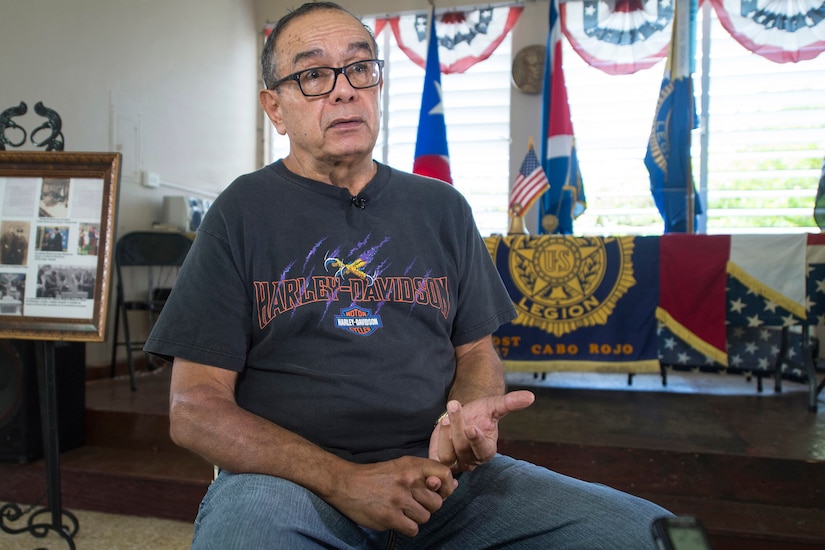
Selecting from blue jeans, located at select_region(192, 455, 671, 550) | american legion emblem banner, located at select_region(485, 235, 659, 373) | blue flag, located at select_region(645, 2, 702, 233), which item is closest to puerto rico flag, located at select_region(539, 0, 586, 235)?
blue flag, located at select_region(645, 2, 702, 233)

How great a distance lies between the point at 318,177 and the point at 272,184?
0.09 meters

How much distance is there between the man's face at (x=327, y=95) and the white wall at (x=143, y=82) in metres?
2.38

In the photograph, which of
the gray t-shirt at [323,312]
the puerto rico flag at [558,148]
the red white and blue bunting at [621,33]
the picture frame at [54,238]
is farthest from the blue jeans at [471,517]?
the red white and blue bunting at [621,33]

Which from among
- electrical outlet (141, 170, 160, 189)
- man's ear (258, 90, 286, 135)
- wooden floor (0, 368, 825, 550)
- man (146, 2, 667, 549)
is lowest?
wooden floor (0, 368, 825, 550)

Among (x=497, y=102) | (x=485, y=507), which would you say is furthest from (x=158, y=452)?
(x=497, y=102)

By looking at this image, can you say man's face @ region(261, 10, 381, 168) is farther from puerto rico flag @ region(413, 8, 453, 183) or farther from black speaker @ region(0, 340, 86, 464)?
puerto rico flag @ region(413, 8, 453, 183)

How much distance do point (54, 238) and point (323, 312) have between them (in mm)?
1141

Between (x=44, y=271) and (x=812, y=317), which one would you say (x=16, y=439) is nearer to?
(x=44, y=271)

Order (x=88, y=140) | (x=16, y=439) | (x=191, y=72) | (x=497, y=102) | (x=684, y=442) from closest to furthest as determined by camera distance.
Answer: (x=684, y=442), (x=16, y=439), (x=88, y=140), (x=191, y=72), (x=497, y=102)

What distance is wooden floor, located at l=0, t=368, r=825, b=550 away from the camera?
6.02 feet

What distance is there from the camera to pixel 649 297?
2680 millimetres

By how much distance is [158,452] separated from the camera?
7.66ft

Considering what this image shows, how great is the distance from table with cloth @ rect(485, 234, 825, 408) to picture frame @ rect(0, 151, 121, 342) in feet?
5.57

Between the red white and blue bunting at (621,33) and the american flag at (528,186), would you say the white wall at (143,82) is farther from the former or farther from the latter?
the red white and blue bunting at (621,33)
